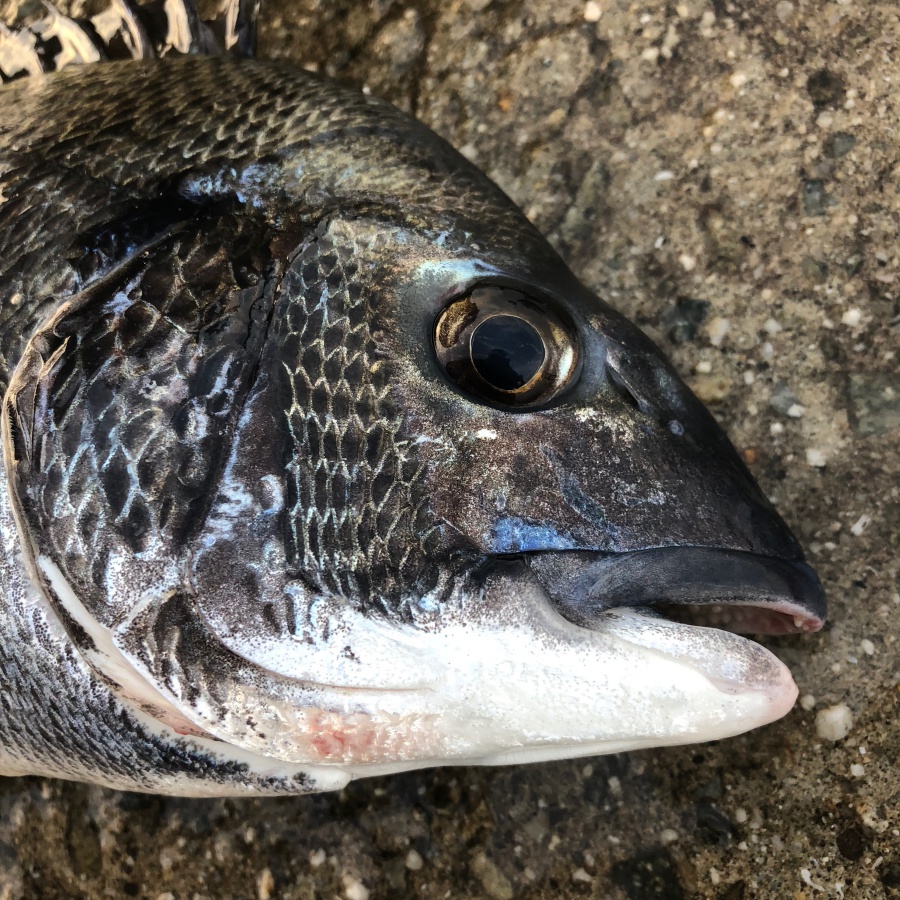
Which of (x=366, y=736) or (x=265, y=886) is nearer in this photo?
(x=366, y=736)

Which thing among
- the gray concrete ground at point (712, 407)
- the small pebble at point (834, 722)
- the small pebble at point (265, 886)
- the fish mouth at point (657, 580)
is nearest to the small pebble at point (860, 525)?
the gray concrete ground at point (712, 407)

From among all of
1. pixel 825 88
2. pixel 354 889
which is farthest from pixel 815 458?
pixel 354 889

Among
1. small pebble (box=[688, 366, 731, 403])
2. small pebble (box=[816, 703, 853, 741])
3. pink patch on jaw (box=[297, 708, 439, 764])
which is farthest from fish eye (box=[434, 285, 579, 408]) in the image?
small pebble (box=[816, 703, 853, 741])

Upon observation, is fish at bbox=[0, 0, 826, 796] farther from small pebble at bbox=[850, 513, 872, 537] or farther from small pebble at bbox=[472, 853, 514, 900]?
small pebble at bbox=[472, 853, 514, 900]

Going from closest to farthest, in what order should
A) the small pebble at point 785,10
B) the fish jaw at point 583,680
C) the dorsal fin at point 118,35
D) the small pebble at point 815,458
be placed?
the fish jaw at point 583,680 → the dorsal fin at point 118,35 → the small pebble at point 815,458 → the small pebble at point 785,10

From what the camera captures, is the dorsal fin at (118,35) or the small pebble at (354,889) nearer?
the dorsal fin at (118,35)

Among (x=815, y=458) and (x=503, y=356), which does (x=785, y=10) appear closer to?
(x=815, y=458)

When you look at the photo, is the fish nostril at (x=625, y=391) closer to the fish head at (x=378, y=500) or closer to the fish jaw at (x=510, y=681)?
the fish head at (x=378, y=500)
